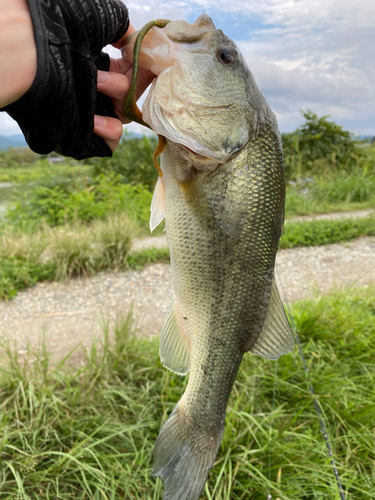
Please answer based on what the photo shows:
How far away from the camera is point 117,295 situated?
5047 mm

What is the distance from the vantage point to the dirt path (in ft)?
13.4

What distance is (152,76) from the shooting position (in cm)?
150

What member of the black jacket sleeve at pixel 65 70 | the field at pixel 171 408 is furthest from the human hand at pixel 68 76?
the field at pixel 171 408

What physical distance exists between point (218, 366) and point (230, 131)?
95 cm

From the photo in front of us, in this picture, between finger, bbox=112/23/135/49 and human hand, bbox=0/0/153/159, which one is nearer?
human hand, bbox=0/0/153/159

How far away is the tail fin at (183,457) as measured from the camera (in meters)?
1.45

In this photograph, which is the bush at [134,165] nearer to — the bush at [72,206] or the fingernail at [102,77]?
the bush at [72,206]

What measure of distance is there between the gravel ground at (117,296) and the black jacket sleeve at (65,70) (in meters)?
2.38

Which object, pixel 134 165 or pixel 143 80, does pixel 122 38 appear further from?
pixel 134 165

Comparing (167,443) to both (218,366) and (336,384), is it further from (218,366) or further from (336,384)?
(336,384)

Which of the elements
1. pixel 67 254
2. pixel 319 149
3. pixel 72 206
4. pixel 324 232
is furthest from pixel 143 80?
pixel 319 149

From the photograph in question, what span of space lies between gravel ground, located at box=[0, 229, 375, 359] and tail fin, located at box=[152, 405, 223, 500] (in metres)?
1.96

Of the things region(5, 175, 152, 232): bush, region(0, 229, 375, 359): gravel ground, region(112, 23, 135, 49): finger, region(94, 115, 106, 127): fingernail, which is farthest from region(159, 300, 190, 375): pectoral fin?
region(5, 175, 152, 232): bush

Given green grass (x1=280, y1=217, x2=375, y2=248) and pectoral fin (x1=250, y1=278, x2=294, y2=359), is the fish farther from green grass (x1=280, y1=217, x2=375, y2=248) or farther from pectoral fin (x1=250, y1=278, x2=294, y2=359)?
green grass (x1=280, y1=217, x2=375, y2=248)
